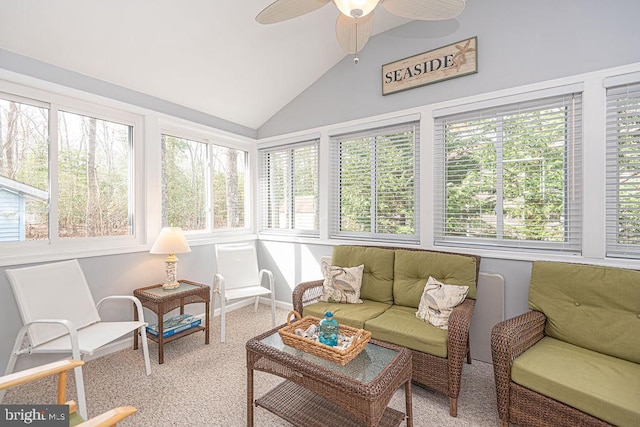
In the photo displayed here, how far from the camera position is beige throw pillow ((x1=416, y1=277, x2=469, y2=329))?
2.19 metres

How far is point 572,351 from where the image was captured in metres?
1.80

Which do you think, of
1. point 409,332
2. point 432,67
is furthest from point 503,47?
point 409,332

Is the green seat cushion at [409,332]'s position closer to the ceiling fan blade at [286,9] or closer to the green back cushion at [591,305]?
the green back cushion at [591,305]

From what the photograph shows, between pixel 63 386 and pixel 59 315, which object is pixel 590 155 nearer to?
pixel 63 386

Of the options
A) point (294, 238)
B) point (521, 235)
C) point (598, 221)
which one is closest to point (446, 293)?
point (521, 235)

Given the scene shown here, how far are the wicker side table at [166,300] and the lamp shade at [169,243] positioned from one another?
14.6 inches

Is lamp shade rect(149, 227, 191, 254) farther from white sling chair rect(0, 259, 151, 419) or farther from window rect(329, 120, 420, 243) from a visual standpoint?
window rect(329, 120, 420, 243)

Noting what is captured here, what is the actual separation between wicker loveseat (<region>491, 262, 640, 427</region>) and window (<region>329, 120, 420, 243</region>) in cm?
129

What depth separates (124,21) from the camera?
2293 millimetres

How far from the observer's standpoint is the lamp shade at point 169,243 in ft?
9.23

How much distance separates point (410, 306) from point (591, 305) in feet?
3.97

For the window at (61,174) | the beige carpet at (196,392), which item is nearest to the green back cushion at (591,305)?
the beige carpet at (196,392)

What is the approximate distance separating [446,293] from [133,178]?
309 centimetres

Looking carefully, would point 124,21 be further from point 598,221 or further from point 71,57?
point 598,221
